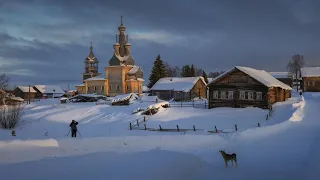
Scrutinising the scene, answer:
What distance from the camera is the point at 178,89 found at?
5600 cm

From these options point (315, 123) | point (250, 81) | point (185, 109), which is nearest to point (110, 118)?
point (185, 109)

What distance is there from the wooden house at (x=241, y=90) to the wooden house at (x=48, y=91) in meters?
71.5

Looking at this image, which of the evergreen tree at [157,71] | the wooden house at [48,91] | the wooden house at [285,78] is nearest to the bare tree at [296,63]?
the wooden house at [285,78]

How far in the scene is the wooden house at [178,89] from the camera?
5652 centimetres

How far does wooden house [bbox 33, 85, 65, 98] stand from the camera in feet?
333

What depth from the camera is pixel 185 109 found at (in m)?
42.8

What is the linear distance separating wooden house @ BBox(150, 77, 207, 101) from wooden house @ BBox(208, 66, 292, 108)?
39.0ft

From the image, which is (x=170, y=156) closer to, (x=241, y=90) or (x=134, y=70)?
(x=241, y=90)

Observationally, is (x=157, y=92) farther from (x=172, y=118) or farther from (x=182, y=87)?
(x=172, y=118)

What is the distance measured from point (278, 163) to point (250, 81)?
2911 cm

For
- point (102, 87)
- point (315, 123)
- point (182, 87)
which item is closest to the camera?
point (315, 123)

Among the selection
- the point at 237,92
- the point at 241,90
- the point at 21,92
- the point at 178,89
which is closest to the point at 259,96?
the point at 241,90

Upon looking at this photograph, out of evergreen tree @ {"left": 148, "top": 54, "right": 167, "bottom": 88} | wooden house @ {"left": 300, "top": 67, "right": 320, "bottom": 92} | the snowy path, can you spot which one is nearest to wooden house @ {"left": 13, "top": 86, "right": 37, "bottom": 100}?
evergreen tree @ {"left": 148, "top": 54, "right": 167, "bottom": 88}

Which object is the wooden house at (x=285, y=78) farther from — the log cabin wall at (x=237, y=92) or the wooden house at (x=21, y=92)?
the wooden house at (x=21, y=92)
